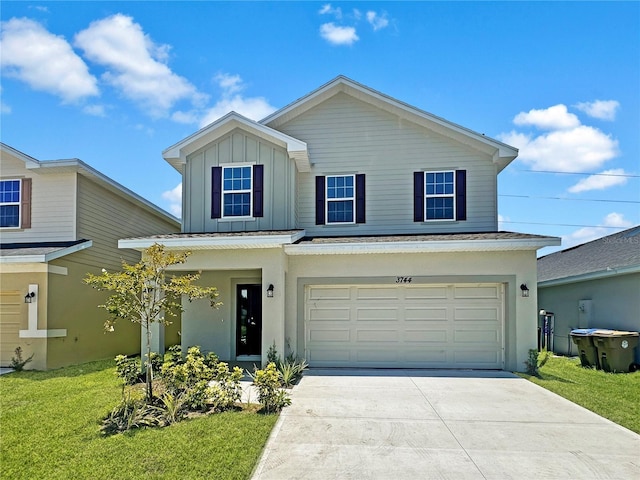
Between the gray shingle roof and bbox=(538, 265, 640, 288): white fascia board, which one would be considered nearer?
bbox=(538, 265, 640, 288): white fascia board

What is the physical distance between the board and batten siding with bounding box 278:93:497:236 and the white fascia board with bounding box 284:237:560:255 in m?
2.06

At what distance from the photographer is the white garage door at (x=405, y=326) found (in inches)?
419

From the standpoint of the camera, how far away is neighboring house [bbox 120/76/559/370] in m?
10.2

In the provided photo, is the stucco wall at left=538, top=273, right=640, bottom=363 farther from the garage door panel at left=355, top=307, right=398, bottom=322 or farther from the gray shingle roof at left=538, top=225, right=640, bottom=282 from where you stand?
the garage door panel at left=355, top=307, right=398, bottom=322

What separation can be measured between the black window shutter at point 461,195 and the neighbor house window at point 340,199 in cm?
270

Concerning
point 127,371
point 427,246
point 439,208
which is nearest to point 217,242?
point 127,371

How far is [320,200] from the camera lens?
493 inches

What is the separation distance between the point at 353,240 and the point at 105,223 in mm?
8364

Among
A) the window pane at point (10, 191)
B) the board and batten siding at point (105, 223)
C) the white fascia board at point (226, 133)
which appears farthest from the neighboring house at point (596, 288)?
the window pane at point (10, 191)

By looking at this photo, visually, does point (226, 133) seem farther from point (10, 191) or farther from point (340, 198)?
point (10, 191)

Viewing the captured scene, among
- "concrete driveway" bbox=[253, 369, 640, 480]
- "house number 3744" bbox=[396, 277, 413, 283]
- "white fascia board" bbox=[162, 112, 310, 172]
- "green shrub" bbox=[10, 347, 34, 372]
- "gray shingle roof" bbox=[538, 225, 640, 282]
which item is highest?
"white fascia board" bbox=[162, 112, 310, 172]

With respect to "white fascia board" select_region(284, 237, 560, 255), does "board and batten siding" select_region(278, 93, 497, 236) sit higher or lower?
higher

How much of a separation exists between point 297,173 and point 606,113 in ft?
42.6

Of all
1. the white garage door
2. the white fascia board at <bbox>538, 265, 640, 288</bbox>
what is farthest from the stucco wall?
the white garage door
